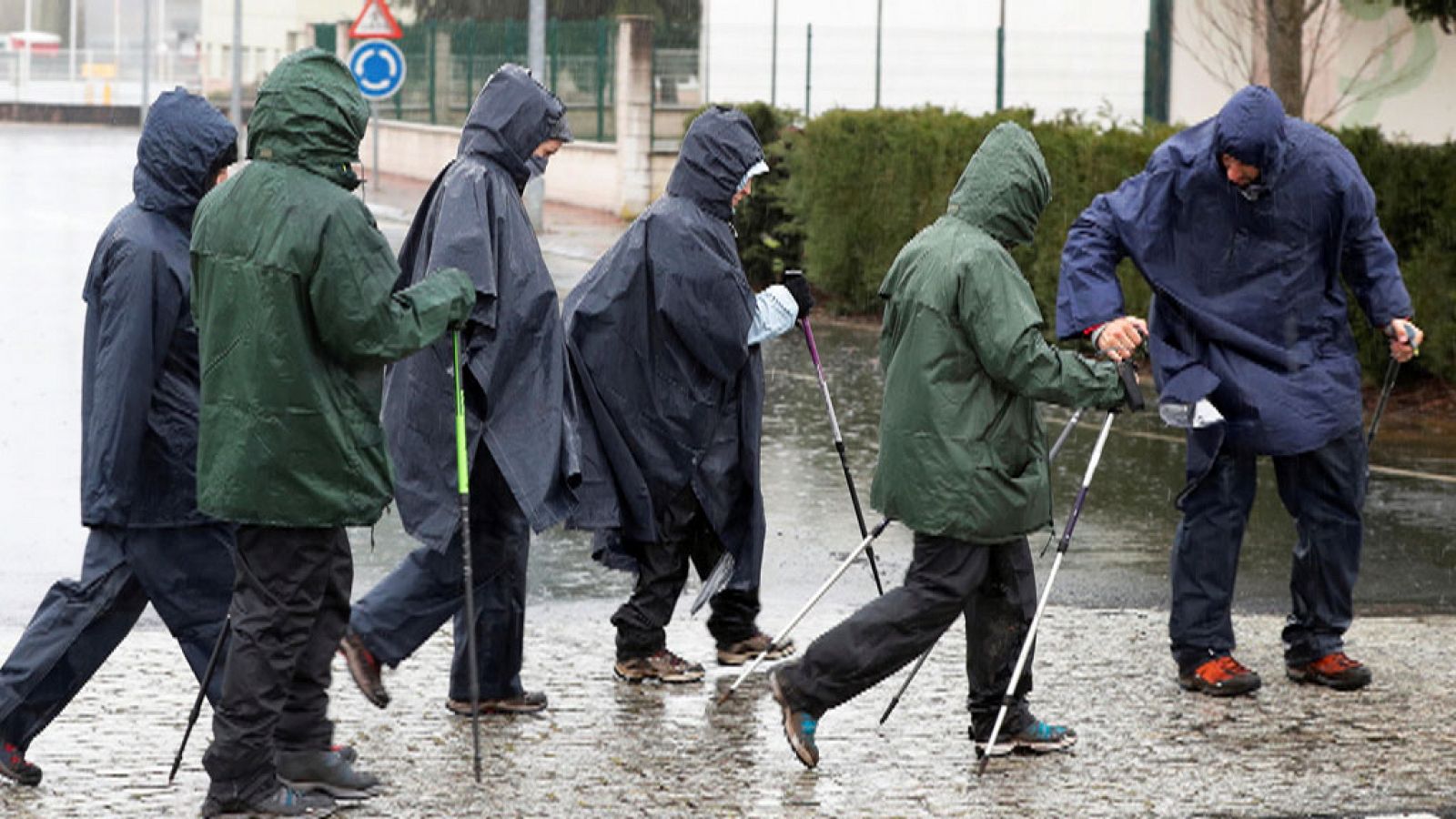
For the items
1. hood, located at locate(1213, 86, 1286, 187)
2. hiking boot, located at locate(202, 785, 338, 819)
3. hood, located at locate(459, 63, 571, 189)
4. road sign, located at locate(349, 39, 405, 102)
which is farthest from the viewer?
road sign, located at locate(349, 39, 405, 102)

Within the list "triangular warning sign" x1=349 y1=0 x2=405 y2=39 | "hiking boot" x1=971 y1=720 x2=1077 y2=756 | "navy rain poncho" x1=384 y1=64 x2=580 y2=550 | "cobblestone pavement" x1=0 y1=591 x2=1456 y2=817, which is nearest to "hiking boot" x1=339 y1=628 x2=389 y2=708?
"cobblestone pavement" x1=0 y1=591 x2=1456 y2=817

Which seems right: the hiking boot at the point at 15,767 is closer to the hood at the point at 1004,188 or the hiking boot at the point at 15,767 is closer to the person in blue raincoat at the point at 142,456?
the person in blue raincoat at the point at 142,456

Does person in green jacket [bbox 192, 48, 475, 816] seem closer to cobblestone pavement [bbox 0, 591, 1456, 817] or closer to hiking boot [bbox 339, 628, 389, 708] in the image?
cobblestone pavement [bbox 0, 591, 1456, 817]

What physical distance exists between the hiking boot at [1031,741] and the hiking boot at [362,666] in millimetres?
1714

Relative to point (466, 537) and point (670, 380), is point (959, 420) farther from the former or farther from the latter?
point (670, 380)

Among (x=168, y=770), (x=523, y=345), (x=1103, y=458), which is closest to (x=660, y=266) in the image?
(x=523, y=345)

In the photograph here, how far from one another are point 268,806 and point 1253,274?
3432 mm

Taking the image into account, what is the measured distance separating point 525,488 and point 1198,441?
2155 mm

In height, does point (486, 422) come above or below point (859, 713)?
above

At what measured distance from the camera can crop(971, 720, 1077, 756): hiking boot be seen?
658cm

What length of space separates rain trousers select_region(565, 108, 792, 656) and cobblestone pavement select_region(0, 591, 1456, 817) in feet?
1.71

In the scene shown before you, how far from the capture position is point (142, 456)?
6035 millimetres

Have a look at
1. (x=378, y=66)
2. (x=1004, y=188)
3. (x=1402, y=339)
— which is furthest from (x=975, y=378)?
(x=378, y=66)

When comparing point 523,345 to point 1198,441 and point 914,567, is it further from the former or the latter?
point 1198,441
